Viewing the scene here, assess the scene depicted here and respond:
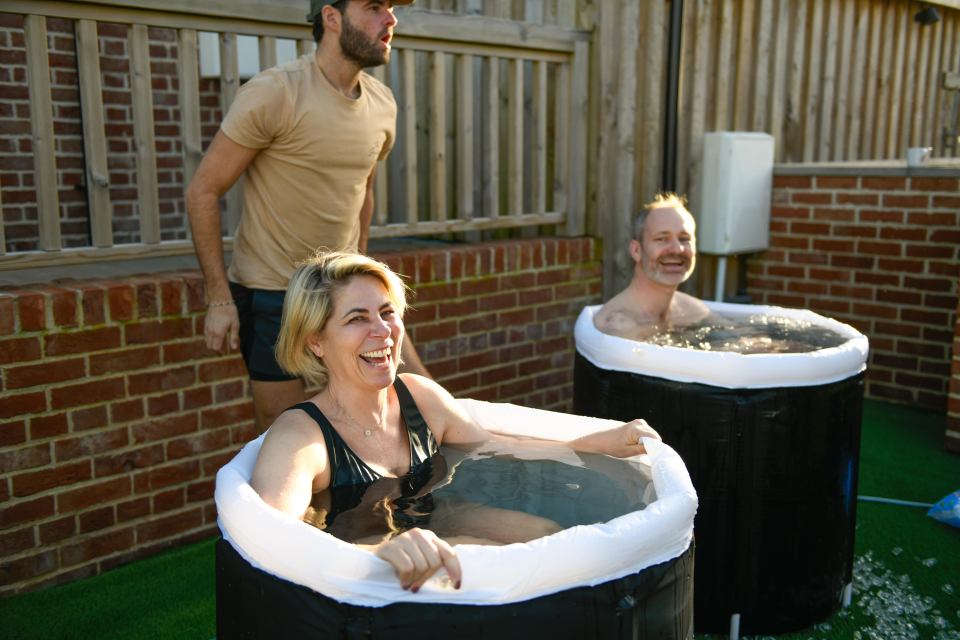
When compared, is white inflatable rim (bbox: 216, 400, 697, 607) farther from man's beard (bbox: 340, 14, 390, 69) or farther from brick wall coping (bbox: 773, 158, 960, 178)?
brick wall coping (bbox: 773, 158, 960, 178)

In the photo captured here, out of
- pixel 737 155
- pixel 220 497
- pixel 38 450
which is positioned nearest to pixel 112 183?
pixel 38 450

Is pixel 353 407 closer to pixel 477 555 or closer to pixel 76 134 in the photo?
pixel 477 555

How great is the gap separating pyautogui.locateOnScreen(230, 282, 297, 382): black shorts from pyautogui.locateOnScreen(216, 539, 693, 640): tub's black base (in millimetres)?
1325

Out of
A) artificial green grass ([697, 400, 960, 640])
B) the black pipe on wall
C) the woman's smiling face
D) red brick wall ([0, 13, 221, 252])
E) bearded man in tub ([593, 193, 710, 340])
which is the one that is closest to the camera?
Answer: the woman's smiling face

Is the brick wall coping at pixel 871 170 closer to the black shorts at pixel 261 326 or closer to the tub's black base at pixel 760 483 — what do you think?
the tub's black base at pixel 760 483

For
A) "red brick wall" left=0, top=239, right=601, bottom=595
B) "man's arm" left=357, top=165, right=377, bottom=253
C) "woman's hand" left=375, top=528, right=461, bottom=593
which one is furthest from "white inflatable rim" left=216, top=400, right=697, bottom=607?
"man's arm" left=357, top=165, right=377, bottom=253

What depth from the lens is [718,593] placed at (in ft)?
9.78

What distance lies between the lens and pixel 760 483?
2.93 meters

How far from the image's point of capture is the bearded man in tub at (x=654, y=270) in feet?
12.0

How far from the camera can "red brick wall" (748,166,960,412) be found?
5523mm

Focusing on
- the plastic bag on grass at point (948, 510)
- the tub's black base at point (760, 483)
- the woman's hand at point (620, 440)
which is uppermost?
the woman's hand at point (620, 440)

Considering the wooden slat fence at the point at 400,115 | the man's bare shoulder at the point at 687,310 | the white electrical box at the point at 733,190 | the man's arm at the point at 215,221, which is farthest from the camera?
the white electrical box at the point at 733,190

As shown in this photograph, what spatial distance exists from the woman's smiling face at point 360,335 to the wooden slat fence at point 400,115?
4.97ft

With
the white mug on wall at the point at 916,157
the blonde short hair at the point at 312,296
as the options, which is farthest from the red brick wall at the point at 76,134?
the white mug on wall at the point at 916,157
